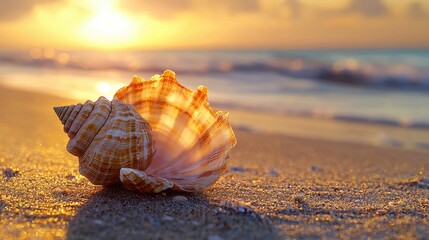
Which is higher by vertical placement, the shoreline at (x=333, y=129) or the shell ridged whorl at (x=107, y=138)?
the shoreline at (x=333, y=129)

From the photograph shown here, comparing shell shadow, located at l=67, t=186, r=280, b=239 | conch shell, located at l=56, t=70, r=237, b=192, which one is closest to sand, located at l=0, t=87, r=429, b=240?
shell shadow, located at l=67, t=186, r=280, b=239

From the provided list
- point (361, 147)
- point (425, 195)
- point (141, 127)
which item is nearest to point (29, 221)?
point (141, 127)

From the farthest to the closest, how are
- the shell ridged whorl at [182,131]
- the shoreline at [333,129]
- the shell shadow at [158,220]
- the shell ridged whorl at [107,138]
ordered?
the shoreline at [333,129] < the shell ridged whorl at [182,131] < the shell ridged whorl at [107,138] < the shell shadow at [158,220]

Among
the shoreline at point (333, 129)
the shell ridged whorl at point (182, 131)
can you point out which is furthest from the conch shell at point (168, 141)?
the shoreline at point (333, 129)

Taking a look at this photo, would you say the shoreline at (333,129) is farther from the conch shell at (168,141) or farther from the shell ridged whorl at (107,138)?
the shell ridged whorl at (107,138)

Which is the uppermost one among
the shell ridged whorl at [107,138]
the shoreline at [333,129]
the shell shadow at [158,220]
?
the shoreline at [333,129]

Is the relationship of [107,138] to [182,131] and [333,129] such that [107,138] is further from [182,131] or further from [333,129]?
[333,129]

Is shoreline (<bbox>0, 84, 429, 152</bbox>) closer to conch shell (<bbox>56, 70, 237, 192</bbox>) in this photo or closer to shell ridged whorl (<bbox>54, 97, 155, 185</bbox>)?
conch shell (<bbox>56, 70, 237, 192</bbox>)
